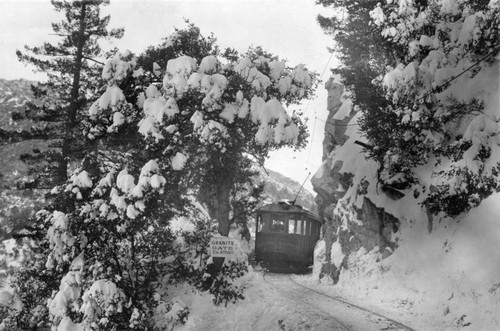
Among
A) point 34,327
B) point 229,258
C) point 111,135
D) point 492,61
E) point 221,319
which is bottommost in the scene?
point 34,327

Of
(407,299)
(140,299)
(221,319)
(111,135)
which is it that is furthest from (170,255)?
(407,299)

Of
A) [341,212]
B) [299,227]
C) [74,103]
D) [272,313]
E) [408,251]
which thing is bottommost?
[272,313]

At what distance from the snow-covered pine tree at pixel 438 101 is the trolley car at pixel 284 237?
7.87 meters

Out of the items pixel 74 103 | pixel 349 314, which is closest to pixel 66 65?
pixel 74 103

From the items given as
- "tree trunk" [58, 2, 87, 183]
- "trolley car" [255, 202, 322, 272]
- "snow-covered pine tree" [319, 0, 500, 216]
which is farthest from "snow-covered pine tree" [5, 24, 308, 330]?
"trolley car" [255, 202, 322, 272]

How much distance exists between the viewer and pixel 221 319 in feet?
34.4

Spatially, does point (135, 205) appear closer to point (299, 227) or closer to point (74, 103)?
point (74, 103)

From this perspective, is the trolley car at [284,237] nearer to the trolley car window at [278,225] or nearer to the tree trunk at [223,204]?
the trolley car window at [278,225]

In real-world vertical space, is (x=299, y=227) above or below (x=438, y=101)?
below

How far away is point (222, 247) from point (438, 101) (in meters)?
8.15

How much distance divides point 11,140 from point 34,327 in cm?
1008

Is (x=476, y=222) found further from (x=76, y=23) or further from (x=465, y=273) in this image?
(x=76, y=23)

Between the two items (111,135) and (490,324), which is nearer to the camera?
(490,324)

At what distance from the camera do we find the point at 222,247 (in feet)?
34.7
